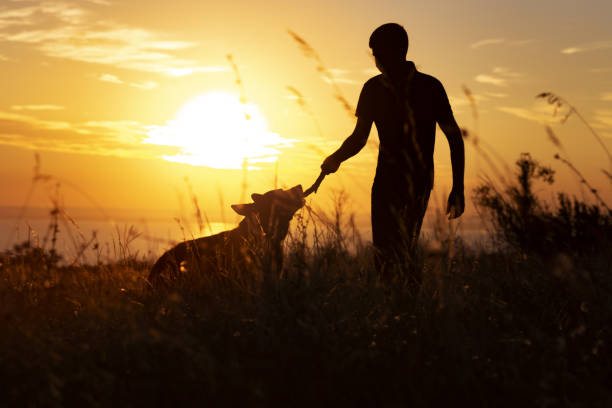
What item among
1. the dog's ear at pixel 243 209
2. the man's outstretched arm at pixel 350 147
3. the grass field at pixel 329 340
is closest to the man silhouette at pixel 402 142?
the man's outstretched arm at pixel 350 147

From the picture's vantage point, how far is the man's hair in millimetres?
4375

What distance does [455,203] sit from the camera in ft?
14.6

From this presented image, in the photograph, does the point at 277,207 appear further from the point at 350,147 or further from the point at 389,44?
the point at 389,44

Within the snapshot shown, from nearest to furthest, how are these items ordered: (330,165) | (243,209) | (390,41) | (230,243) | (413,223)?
(390,41) → (413,223) → (330,165) → (230,243) → (243,209)

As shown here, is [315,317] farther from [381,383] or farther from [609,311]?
[609,311]

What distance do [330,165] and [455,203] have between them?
1.09 meters

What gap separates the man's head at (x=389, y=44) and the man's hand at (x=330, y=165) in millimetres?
873

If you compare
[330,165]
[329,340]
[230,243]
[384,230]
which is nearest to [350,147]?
[330,165]

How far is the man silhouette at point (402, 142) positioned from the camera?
4.41 meters

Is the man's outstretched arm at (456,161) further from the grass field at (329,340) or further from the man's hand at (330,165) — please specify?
the man's hand at (330,165)

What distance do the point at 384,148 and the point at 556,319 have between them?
180cm

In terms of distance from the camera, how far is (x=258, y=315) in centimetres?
316

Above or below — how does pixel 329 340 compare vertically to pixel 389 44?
below

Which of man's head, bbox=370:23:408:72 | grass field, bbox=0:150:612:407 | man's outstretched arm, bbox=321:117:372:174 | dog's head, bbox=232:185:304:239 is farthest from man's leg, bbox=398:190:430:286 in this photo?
man's head, bbox=370:23:408:72
